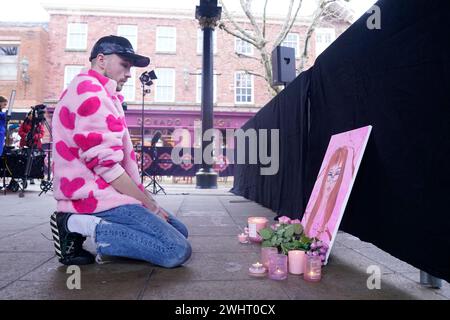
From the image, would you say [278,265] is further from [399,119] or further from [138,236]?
[399,119]

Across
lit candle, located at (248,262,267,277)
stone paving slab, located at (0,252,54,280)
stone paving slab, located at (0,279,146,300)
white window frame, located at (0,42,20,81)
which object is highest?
white window frame, located at (0,42,20,81)

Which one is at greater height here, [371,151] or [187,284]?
[371,151]

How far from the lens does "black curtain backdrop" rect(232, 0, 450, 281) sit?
65.9 inches

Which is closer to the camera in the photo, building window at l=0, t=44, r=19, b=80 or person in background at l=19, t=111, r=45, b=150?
person in background at l=19, t=111, r=45, b=150

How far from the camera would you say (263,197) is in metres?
5.75

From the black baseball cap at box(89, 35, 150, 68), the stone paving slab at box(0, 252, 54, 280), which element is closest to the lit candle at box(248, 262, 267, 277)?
the stone paving slab at box(0, 252, 54, 280)

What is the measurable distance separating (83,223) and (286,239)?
1392 mm

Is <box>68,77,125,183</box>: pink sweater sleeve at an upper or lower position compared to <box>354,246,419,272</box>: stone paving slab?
upper

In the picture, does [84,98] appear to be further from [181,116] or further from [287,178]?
[181,116]

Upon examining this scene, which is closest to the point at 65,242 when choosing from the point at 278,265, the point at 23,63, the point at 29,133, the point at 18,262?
the point at 18,262

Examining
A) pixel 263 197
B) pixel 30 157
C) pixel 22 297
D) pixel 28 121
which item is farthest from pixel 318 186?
pixel 28 121

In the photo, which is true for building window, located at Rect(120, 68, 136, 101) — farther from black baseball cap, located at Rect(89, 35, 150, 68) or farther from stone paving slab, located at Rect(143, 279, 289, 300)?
stone paving slab, located at Rect(143, 279, 289, 300)

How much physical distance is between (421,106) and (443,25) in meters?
0.41

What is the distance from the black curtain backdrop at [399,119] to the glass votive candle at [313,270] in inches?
18.0
